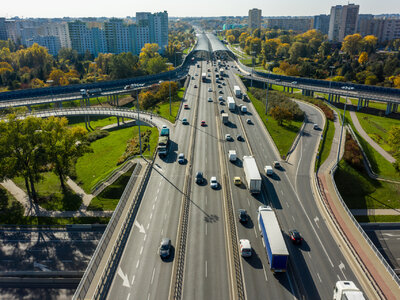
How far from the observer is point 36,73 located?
5935 inches

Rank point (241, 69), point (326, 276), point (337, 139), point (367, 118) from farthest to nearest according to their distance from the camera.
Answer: point (241, 69)
point (367, 118)
point (337, 139)
point (326, 276)

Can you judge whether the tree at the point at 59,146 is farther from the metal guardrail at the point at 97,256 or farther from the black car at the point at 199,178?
the black car at the point at 199,178

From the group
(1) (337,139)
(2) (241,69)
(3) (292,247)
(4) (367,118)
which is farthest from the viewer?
(2) (241,69)

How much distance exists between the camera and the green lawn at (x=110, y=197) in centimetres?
5579

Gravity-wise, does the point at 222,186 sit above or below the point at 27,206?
above

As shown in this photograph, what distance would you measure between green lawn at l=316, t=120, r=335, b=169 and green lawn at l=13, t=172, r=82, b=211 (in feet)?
164

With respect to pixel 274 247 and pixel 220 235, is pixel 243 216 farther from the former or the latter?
pixel 274 247

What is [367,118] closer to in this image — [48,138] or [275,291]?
[275,291]

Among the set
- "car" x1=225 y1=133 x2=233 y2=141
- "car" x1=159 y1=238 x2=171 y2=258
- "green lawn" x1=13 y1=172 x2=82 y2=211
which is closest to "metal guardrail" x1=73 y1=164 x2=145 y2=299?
"car" x1=159 y1=238 x2=171 y2=258

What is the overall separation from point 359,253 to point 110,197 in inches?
1700

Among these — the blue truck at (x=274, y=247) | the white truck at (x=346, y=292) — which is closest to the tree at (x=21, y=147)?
the blue truck at (x=274, y=247)

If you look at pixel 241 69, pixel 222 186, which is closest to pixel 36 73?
pixel 241 69

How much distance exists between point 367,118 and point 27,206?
362 feet

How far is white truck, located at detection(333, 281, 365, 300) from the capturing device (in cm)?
2869
